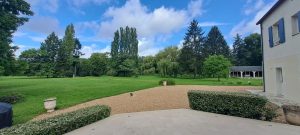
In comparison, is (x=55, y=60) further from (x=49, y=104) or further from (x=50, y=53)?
(x=49, y=104)

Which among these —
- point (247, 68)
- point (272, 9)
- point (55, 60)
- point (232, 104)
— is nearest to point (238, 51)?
point (247, 68)

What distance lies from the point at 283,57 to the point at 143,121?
28.8ft

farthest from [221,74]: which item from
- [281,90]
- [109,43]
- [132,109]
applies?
[109,43]

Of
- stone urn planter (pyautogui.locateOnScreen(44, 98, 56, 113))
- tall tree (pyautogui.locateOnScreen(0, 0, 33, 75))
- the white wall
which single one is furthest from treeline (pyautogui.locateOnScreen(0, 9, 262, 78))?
stone urn planter (pyautogui.locateOnScreen(44, 98, 56, 113))

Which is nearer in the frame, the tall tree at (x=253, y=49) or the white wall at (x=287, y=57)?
the white wall at (x=287, y=57)

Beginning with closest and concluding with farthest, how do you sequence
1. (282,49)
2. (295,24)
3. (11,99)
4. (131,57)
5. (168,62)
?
1. (295,24)
2. (282,49)
3. (11,99)
4. (168,62)
5. (131,57)

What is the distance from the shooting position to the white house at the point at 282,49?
33.7 ft

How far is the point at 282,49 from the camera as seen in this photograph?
11.7m

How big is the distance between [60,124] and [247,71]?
189ft

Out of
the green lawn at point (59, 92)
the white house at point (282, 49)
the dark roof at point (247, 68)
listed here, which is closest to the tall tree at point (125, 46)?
the dark roof at point (247, 68)

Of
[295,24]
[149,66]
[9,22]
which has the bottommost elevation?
[149,66]

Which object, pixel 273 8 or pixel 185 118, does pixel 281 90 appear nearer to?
pixel 273 8

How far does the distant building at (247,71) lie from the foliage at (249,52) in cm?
880

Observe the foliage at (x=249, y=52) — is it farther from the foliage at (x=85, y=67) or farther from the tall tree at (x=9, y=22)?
the tall tree at (x=9, y=22)
